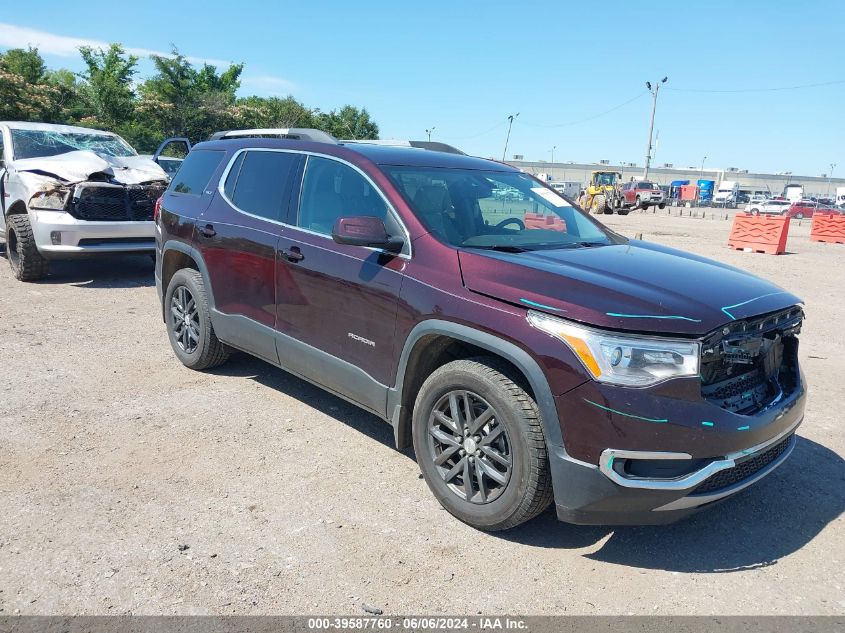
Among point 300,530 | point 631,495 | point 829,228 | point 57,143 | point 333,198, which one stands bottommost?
point 300,530

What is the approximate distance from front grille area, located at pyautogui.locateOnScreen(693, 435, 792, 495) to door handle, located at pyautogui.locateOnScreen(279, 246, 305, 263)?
2.60m

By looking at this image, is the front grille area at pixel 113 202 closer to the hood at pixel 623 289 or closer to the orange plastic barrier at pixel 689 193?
the hood at pixel 623 289

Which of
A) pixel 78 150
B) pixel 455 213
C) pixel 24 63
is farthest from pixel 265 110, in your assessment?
pixel 455 213

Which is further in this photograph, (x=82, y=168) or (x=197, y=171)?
(x=82, y=168)

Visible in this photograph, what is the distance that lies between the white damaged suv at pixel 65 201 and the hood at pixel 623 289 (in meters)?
6.92

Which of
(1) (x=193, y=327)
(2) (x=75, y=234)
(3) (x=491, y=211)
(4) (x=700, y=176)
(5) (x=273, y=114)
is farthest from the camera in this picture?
(4) (x=700, y=176)

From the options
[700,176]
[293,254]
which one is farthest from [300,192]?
[700,176]

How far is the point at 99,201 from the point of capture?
8.63 metres

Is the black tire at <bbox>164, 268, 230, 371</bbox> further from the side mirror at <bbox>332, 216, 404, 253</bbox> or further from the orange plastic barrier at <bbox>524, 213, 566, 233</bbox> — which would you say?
the orange plastic barrier at <bbox>524, 213, 566, 233</bbox>

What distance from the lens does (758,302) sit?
314cm

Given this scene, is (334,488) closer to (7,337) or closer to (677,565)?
(677,565)

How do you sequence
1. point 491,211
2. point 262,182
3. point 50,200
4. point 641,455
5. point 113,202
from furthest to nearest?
point 113,202
point 50,200
point 262,182
point 491,211
point 641,455

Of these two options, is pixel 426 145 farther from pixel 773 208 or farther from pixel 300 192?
pixel 773 208

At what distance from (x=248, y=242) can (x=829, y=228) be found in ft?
76.1
